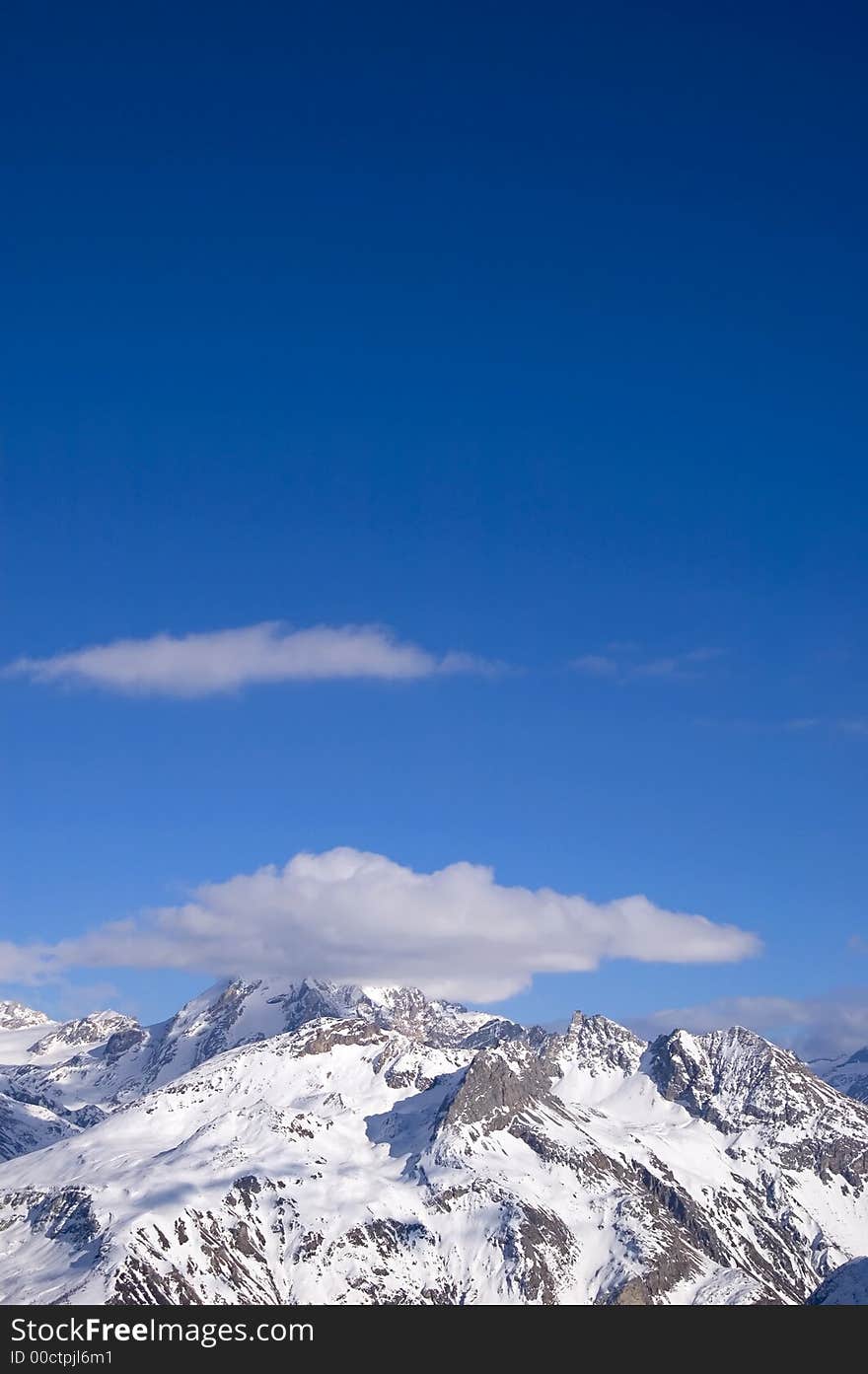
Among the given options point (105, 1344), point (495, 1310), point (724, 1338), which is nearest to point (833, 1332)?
point (724, 1338)

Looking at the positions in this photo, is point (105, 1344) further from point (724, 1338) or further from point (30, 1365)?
point (724, 1338)

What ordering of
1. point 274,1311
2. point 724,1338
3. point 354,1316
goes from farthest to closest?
1. point 274,1311
2. point 354,1316
3. point 724,1338

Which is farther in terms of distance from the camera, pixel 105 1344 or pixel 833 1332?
pixel 105 1344

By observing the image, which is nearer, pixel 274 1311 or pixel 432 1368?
pixel 432 1368

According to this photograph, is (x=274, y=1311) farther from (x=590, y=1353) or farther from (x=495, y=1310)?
(x=590, y=1353)

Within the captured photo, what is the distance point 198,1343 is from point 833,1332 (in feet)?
84.1

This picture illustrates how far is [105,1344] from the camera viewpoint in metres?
52.8

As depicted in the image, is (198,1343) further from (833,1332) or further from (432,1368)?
(833,1332)

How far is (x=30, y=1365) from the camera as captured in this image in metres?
55.2

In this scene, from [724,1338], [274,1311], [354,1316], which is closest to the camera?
[724,1338]

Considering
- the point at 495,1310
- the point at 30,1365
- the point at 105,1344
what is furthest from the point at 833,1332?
the point at 30,1365

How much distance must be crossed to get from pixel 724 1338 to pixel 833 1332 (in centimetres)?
434

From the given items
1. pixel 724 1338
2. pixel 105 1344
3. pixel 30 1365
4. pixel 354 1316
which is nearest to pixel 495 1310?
pixel 354 1316

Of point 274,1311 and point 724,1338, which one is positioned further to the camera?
point 274,1311
